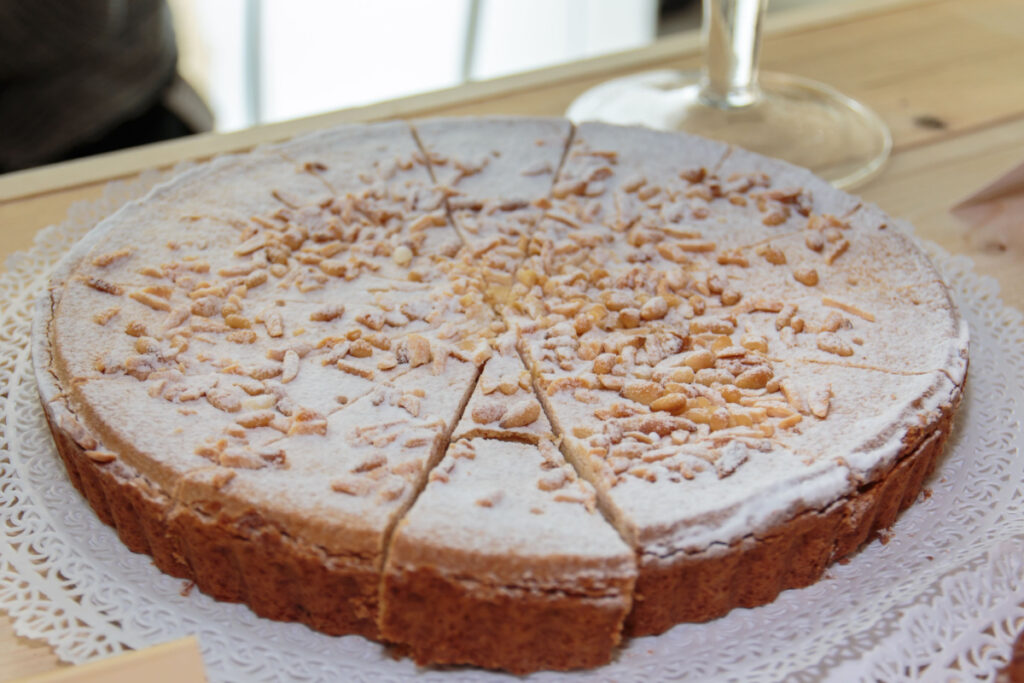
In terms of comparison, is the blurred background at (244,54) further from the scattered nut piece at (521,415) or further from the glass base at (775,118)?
the scattered nut piece at (521,415)

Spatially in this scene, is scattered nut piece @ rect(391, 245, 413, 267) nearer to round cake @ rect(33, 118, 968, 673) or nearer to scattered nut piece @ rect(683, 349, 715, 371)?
round cake @ rect(33, 118, 968, 673)

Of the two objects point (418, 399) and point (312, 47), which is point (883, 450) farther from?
point (312, 47)

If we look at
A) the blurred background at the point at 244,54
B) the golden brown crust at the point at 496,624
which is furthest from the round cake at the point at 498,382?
the blurred background at the point at 244,54

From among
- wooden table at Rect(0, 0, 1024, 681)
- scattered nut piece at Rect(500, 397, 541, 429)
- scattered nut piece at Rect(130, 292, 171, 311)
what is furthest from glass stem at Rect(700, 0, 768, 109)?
scattered nut piece at Rect(130, 292, 171, 311)

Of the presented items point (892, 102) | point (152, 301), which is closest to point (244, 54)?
point (892, 102)

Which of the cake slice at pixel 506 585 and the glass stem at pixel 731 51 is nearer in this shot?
the cake slice at pixel 506 585

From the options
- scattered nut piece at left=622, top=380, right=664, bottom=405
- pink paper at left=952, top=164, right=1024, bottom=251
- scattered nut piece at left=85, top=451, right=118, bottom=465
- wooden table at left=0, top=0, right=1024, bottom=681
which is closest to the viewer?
scattered nut piece at left=85, top=451, right=118, bottom=465

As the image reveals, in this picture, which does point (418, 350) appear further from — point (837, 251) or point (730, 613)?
point (837, 251)
